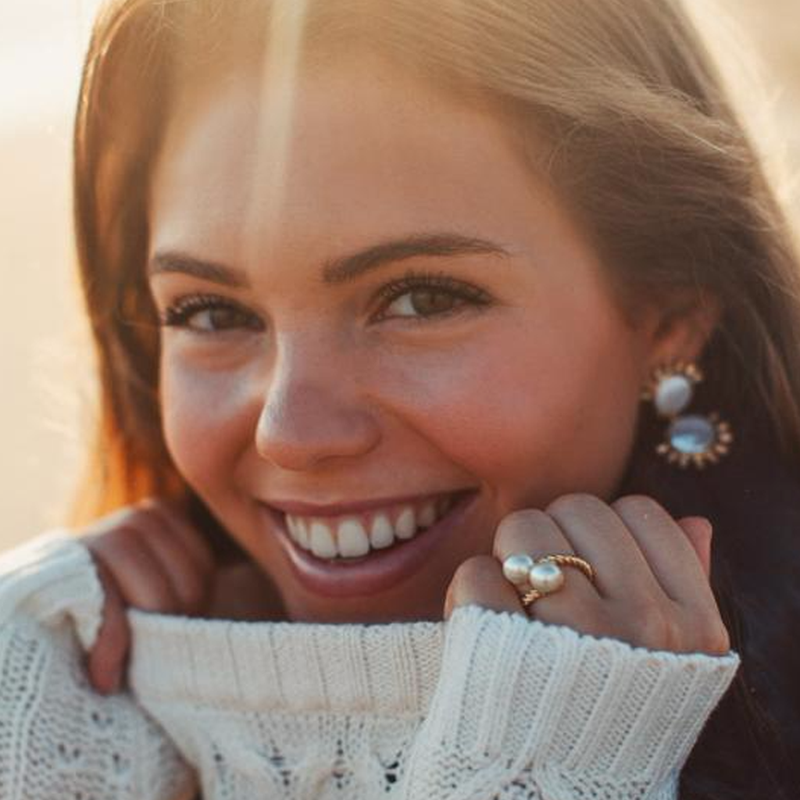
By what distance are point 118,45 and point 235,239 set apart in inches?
17.5

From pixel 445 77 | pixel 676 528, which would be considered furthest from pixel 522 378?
pixel 445 77

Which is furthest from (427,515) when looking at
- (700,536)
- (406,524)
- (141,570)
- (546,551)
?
(141,570)

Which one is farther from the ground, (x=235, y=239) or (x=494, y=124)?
(x=494, y=124)

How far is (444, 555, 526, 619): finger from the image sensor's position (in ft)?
5.75

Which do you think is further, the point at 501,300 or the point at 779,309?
the point at 779,309

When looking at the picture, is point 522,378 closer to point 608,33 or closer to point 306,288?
point 306,288

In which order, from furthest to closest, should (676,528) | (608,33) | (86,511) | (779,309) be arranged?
(86,511), (779,309), (608,33), (676,528)

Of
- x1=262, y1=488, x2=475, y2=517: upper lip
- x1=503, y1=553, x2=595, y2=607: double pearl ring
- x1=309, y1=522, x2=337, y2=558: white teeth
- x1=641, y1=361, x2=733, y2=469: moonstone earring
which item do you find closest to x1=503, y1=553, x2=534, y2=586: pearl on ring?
x1=503, y1=553, x2=595, y2=607: double pearl ring

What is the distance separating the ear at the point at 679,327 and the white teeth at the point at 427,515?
1.31ft

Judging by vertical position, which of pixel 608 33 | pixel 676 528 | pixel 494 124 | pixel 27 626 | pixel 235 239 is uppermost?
Answer: pixel 608 33

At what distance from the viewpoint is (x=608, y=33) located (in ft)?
6.64

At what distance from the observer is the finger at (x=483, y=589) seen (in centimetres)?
175

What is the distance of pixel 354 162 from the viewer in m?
1.87

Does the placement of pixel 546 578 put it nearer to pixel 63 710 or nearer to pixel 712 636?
pixel 712 636
